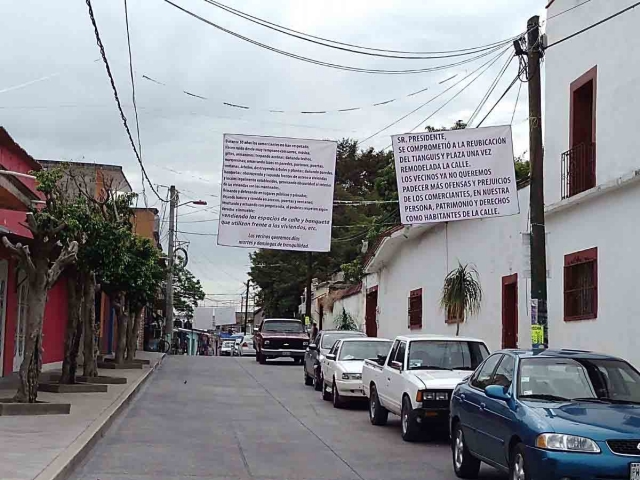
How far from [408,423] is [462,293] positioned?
947 centimetres

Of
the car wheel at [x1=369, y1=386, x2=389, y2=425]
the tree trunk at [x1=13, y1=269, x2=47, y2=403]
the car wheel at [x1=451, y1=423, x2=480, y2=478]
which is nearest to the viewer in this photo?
the car wheel at [x1=451, y1=423, x2=480, y2=478]

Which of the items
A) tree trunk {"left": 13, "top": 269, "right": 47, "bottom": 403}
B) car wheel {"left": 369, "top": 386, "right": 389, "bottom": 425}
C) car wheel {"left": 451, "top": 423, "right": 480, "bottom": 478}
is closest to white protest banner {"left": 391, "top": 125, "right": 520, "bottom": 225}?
car wheel {"left": 369, "top": 386, "right": 389, "bottom": 425}

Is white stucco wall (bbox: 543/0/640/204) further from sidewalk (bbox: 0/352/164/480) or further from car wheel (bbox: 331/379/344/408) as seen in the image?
sidewalk (bbox: 0/352/164/480)

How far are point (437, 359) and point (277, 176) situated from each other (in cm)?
482

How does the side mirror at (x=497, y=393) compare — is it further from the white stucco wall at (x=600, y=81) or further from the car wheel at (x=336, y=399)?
the car wheel at (x=336, y=399)

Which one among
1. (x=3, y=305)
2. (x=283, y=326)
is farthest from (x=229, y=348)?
(x=3, y=305)

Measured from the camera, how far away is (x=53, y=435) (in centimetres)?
1315

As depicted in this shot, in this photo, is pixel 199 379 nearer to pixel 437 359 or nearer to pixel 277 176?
pixel 277 176

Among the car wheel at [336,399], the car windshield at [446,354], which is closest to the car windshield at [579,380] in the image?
the car windshield at [446,354]

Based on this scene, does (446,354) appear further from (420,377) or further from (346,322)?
(346,322)

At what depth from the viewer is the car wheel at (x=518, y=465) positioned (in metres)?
9.02

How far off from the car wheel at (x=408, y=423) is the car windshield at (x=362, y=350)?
6.17 meters

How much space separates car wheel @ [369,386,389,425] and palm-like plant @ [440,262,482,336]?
21.8 feet

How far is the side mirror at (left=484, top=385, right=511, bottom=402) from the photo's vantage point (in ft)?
32.3
